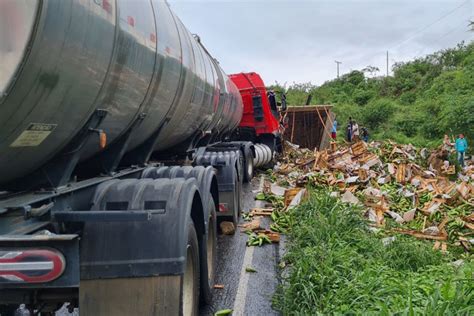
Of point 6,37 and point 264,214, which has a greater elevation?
point 6,37

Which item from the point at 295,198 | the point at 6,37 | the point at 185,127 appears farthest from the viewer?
the point at 295,198

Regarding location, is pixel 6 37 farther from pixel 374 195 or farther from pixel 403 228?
pixel 374 195

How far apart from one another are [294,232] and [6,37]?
5477mm

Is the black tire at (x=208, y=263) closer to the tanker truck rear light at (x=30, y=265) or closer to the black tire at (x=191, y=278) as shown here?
the black tire at (x=191, y=278)

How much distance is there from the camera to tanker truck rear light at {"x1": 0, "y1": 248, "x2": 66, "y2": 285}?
2.29m

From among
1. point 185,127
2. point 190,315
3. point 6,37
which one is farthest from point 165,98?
point 6,37

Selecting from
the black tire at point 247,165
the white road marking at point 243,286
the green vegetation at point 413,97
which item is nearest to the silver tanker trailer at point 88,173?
the white road marking at point 243,286

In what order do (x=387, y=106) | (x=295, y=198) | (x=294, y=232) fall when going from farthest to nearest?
(x=387, y=106), (x=295, y=198), (x=294, y=232)

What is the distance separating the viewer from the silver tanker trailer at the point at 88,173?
2.25 metres

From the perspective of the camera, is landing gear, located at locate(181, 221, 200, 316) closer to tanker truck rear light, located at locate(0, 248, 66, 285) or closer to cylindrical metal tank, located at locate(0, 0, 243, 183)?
cylindrical metal tank, located at locate(0, 0, 243, 183)

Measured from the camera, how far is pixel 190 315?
12.3ft

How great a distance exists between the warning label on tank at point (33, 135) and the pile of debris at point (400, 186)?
19.1 feet

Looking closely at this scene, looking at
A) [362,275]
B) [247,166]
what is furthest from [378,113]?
[362,275]

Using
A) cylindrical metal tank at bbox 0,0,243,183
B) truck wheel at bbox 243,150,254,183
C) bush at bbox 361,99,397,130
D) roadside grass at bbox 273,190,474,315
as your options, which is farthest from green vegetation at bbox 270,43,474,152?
Answer: cylindrical metal tank at bbox 0,0,243,183
